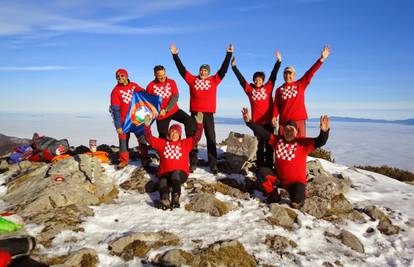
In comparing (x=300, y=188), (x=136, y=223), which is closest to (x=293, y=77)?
(x=300, y=188)

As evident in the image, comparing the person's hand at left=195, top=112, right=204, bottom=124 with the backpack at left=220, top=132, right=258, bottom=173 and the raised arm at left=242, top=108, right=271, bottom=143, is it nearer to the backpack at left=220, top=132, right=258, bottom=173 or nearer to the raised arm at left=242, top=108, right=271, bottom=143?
the raised arm at left=242, top=108, right=271, bottom=143

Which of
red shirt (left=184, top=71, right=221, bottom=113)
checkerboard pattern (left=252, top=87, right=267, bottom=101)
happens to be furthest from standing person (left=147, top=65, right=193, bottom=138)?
checkerboard pattern (left=252, top=87, right=267, bottom=101)

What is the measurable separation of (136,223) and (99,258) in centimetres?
161

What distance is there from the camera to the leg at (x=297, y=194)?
8031mm

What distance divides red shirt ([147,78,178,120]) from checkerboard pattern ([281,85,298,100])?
11.6 ft

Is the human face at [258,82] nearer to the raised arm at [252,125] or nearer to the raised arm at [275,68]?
the raised arm at [275,68]

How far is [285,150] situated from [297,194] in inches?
46.9

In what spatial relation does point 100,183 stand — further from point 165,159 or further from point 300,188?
point 300,188

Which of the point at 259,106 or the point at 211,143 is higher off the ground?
the point at 259,106

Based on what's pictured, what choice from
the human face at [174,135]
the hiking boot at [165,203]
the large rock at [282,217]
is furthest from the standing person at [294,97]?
the hiking boot at [165,203]

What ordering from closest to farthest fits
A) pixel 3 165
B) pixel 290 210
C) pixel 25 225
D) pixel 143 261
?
1. pixel 143 261
2. pixel 25 225
3. pixel 290 210
4. pixel 3 165

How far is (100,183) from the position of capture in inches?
376

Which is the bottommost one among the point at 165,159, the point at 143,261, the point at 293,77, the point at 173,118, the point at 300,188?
the point at 143,261

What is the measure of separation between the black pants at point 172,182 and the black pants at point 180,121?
6.27ft
